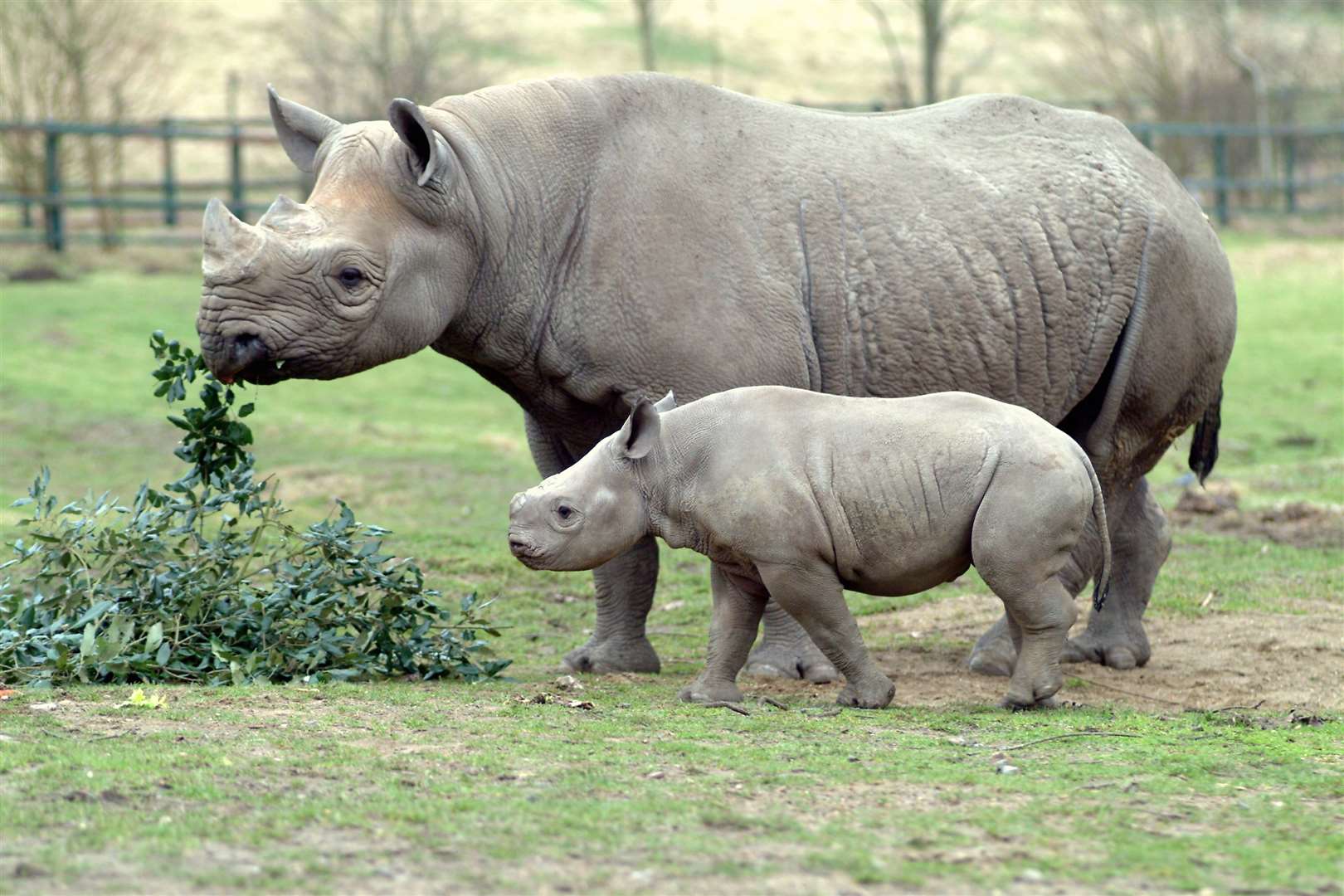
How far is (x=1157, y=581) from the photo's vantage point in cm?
954

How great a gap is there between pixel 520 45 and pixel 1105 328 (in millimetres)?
35698

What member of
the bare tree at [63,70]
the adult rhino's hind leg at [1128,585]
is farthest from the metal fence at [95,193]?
the adult rhino's hind leg at [1128,585]

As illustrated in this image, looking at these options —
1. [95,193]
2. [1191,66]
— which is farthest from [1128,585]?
[1191,66]

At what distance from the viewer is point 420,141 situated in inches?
265

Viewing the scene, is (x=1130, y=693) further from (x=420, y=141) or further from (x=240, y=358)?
(x=240, y=358)

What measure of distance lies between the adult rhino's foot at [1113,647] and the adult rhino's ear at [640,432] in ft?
8.36

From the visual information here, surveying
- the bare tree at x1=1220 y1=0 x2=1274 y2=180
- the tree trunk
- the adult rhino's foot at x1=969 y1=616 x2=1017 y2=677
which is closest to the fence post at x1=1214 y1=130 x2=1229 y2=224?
the bare tree at x1=1220 y1=0 x2=1274 y2=180

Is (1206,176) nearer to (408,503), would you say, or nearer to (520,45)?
(520,45)

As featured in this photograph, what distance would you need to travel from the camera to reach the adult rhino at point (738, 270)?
22.0 ft

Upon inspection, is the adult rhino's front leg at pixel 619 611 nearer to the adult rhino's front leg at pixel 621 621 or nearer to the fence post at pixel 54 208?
the adult rhino's front leg at pixel 621 621

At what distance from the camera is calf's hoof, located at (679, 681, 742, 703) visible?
21.2 ft

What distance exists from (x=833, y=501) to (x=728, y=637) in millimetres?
636

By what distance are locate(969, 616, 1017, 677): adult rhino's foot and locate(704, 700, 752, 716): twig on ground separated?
1655 millimetres

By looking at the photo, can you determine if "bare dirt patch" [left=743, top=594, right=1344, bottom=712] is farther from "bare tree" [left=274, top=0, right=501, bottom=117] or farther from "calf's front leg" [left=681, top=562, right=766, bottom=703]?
"bare tree" [left=274, top=0, right=501, bottom=117]
